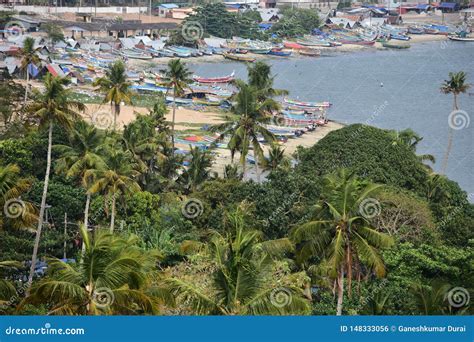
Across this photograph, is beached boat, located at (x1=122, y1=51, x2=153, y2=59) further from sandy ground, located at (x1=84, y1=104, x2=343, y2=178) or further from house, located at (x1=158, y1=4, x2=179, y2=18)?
sandy ground, located at (x1=84, y1=104, x2=343, y2=178)

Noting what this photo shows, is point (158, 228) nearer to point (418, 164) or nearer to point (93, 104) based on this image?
point (418, 164)

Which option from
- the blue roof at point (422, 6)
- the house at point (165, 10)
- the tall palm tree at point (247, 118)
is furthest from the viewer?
the blue roof at point (422, 6)

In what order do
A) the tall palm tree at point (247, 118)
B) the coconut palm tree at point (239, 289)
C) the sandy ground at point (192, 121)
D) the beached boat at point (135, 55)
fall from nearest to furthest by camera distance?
the coconut palm tree at point (239, 289) → the tall palm tree at point (247, 118) → the sandy ground at point (192, 121) → the beached boat at point (135, 55)

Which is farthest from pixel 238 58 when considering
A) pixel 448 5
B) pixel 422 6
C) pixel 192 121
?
pixel 448 5

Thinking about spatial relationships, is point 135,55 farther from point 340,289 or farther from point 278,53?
point 340,289

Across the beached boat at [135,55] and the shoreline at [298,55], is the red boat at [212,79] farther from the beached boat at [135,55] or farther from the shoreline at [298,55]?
the beached boat at [135,55]

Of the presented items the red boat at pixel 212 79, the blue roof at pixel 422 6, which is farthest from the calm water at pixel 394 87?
the blue roof at pixel 422 6

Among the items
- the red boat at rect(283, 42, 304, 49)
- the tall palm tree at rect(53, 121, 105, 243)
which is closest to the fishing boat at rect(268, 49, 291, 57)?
the red boat at rect(283, 42, 304, 49)
